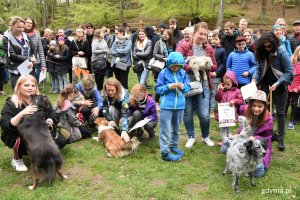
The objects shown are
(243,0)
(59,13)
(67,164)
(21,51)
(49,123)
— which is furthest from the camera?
(59,13)

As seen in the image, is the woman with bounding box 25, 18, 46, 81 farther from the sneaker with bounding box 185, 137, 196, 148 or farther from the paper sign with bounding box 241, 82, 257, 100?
the paper sign with bounding box 241, 82, 257, 100

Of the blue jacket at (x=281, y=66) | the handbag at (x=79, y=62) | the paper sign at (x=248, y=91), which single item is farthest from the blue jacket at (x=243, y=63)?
the handbag at (x=79, y=62)

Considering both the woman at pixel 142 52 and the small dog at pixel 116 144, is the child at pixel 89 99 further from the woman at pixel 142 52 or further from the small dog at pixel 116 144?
the woman at pixel 142 52

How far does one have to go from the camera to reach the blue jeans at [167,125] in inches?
187

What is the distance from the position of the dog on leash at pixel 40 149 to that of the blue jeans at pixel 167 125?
60.7 inches

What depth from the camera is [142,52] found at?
8672mm

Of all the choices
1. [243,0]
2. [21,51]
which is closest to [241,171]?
[21,51]

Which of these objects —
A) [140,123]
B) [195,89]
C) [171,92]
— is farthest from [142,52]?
[171,92]

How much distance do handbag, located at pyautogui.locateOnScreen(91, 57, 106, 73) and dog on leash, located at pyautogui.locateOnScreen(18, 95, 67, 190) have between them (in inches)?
194

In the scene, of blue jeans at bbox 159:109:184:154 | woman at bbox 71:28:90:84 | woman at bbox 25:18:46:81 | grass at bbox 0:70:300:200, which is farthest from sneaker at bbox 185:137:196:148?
woman at bbox 71:28:90:84

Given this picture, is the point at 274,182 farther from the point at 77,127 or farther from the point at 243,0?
the point at 243,0

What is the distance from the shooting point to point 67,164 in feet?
16.0

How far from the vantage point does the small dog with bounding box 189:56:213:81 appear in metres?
4.96

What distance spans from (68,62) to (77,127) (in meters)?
→ 4.19
